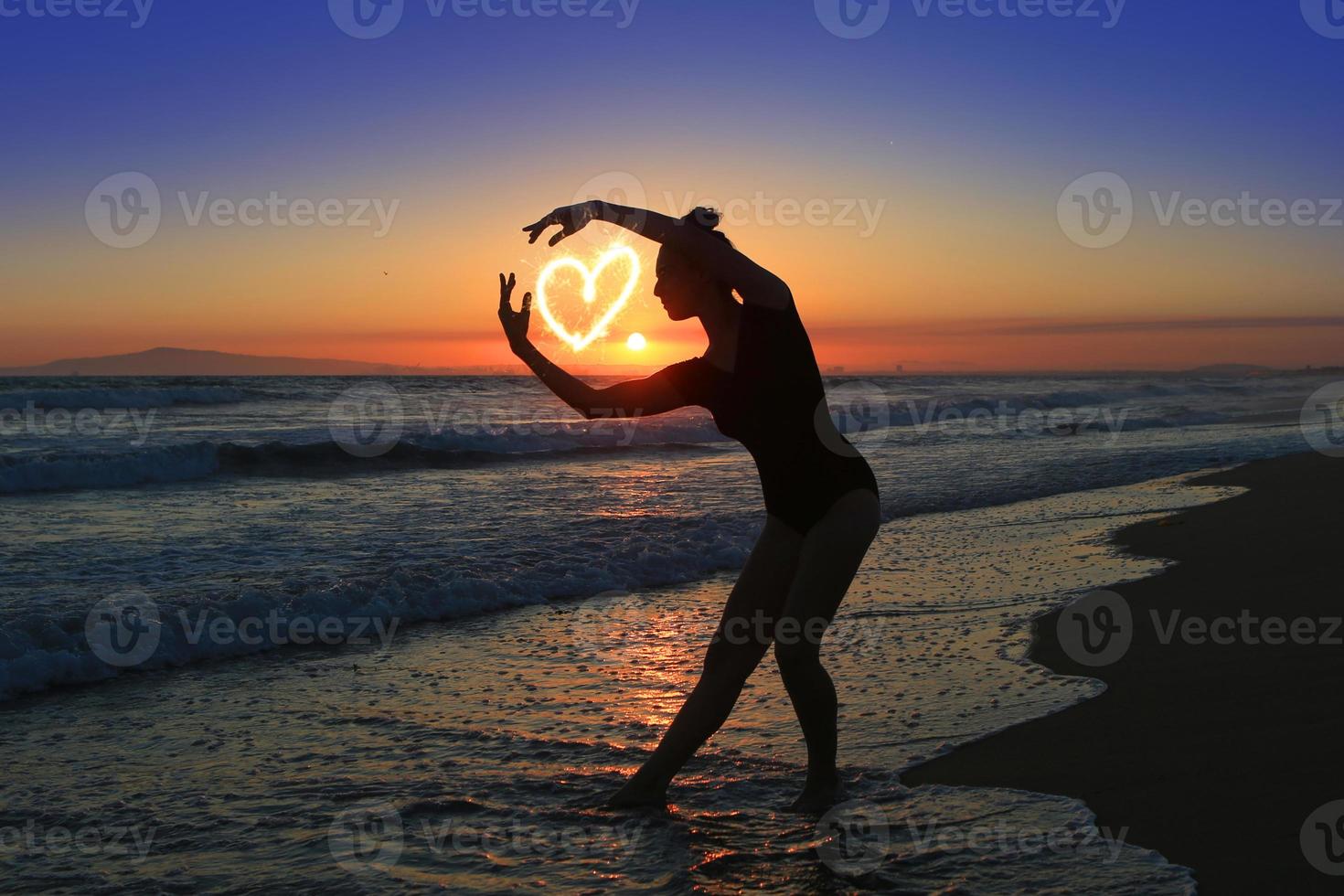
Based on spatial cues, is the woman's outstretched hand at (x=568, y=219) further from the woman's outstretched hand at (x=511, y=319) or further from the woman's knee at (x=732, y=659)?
the woman's knee at (x=732, y=659)

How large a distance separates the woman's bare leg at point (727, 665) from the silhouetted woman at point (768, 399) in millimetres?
15

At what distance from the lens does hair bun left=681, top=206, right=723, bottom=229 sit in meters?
3.69

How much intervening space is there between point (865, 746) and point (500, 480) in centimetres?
1340

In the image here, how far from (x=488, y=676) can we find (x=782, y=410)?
10.5 feet

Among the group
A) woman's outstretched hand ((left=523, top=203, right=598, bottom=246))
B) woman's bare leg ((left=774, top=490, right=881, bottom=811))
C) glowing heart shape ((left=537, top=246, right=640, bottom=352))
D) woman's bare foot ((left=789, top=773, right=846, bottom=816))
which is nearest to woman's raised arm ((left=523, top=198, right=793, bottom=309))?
woman's outstretched hand ((left=523, top=203, right=598, bottom=246))

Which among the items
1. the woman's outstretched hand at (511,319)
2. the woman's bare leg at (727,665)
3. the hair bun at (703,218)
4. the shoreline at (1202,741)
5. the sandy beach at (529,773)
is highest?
the hair bun at (703,218)

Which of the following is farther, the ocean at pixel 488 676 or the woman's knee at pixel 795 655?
the woman's knee at pixel 795 655

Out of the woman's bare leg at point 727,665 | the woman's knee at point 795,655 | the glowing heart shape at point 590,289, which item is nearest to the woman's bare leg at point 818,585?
the woman's knee at point 795,655

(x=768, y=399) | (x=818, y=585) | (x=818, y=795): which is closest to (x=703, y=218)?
(x=768, y=399)

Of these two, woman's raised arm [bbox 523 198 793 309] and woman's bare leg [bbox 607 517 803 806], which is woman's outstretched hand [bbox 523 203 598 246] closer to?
woman's raised arm [bbox 523 198 793 309]

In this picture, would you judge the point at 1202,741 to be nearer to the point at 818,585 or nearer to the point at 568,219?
the point at 818,585

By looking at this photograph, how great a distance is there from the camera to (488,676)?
6.11 m

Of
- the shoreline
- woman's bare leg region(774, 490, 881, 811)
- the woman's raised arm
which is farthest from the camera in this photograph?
woman's bare leg region(774, 490, 881, 811)

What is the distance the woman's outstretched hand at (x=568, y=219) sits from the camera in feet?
12.2
